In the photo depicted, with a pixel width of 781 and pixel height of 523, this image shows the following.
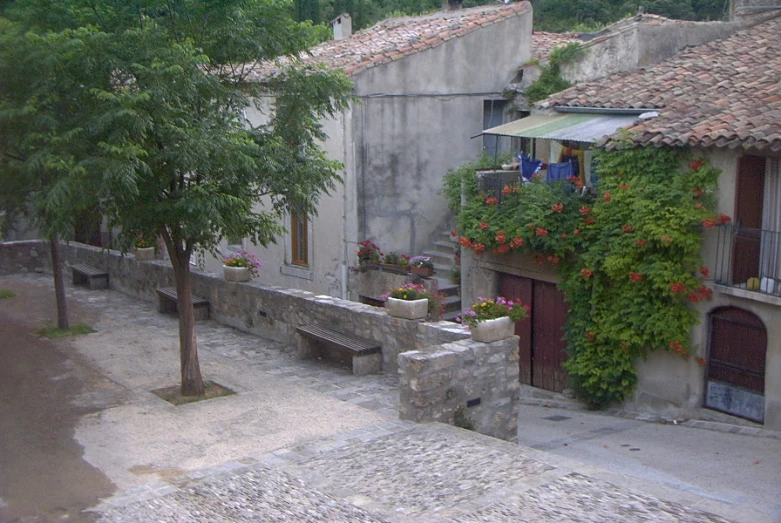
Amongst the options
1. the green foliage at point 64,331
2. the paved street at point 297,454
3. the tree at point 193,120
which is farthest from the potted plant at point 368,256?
the tree at point 193,120

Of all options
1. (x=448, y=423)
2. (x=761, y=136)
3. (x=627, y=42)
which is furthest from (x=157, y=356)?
(x=627, y=42)

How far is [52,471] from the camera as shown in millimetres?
8078

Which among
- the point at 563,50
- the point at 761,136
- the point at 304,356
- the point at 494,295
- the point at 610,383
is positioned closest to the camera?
the point at 761,136

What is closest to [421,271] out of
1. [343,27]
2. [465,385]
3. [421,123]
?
[421,123]

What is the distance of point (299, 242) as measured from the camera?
19.1 metres

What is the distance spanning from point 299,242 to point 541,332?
6.38 metres

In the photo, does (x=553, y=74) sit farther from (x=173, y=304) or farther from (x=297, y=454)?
(x=297, y=454)

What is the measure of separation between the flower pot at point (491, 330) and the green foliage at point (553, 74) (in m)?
8.42

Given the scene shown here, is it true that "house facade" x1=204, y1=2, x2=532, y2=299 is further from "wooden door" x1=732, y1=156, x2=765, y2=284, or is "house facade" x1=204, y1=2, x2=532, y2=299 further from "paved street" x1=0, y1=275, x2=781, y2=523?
"wooden door" x1=732, y1=156, x2=765, y2=284

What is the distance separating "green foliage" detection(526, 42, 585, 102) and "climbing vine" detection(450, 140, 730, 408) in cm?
358

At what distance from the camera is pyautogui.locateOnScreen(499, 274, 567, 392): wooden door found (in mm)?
14656

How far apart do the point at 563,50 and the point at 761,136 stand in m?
6.47

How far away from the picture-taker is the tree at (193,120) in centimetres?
909

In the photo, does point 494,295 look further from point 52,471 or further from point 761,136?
point 52,471
